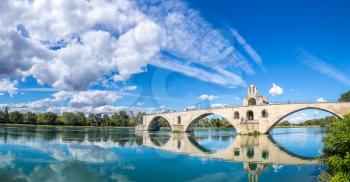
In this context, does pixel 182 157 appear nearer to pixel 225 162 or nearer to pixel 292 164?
pixel 225 162

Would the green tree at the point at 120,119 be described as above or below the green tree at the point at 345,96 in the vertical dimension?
below

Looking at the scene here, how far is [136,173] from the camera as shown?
18250mm

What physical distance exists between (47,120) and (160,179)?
350 ft

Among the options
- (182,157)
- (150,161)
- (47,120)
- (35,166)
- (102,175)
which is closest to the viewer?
(102,175)

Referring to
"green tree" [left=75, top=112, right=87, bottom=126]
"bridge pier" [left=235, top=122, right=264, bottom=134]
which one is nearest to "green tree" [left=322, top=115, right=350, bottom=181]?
"bridge pier" [left=235, top=122, right=264, bottom=134]

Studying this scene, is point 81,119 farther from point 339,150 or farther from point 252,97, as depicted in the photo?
point 339,150

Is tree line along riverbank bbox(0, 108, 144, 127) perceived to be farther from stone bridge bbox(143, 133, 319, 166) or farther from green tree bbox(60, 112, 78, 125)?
stone bridge bbox(143, 133, 319, 166)

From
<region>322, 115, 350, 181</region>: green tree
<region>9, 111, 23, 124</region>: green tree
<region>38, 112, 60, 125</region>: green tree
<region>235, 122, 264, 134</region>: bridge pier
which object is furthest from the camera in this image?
<region>9, 111, 23, 124</region>: green tree

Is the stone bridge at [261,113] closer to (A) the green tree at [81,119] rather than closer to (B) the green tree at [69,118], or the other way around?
(A) the green tree at [81,119]

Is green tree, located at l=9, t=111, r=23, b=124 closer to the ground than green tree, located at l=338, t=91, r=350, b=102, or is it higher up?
closer to the ground

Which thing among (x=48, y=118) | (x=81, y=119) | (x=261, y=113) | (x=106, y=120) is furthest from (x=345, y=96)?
(x=48, y=118)

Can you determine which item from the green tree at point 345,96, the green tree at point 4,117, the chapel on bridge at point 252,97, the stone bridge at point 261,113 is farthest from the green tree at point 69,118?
the green tree at point 345,96

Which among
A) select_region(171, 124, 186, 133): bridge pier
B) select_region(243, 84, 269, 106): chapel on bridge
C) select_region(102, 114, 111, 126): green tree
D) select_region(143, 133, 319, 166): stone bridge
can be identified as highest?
select_region(243, 84, 269, 106): chapel on bridge

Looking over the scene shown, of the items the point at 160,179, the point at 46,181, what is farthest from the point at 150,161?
the point at 46,181
